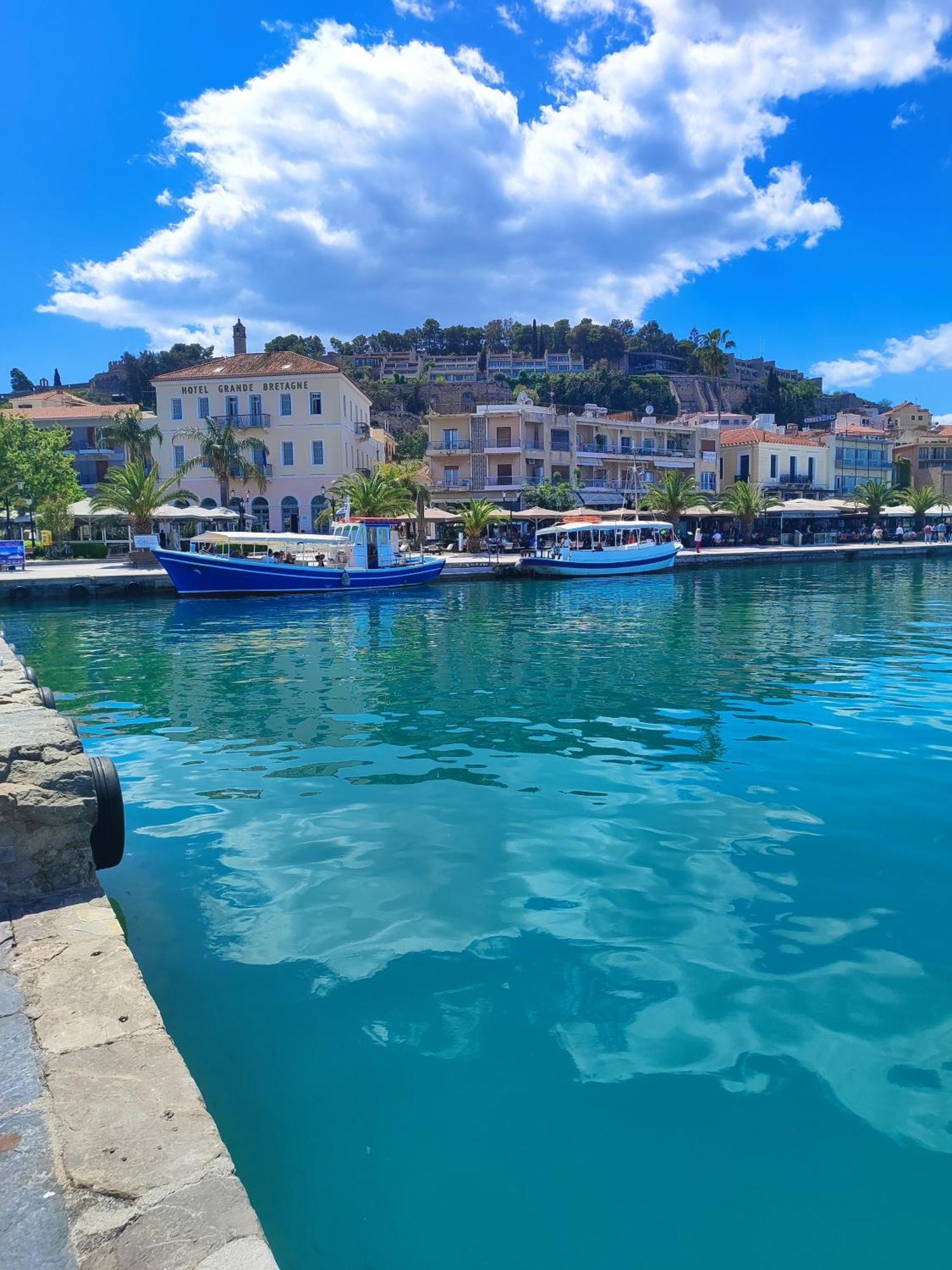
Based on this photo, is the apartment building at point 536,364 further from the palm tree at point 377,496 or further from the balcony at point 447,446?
the palm tree at point 377,496

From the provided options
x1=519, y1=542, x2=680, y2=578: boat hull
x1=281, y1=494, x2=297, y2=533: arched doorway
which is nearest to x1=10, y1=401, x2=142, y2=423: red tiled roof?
x1=281, y1=494, x2=297, y2=533: arched doorway

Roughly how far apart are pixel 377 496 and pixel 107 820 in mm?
37796

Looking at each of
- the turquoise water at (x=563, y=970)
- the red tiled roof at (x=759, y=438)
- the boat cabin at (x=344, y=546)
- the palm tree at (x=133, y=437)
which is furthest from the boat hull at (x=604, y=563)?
the red tiled roof at (x=759, y=438)

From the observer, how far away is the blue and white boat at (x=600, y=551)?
4131 centimetres

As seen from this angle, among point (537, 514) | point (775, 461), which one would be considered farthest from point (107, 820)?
point (775, 461)

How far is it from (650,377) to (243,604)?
12070 cm

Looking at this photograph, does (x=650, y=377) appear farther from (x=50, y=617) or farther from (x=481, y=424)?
(x=50, y=617)

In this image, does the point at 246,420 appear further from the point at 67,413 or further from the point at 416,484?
the point at 67,413

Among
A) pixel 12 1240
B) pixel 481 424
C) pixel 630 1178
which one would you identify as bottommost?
pixel 630 1178

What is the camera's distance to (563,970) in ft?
17.6

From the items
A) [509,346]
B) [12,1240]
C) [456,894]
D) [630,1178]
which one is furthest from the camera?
[509,346]

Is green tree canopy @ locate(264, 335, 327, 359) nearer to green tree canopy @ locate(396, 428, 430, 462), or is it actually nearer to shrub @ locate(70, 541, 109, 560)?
green tree canopy @ locate(396, 428, 430, 462)

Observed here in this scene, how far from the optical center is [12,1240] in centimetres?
258

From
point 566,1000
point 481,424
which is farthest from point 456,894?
point 481,424
